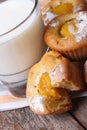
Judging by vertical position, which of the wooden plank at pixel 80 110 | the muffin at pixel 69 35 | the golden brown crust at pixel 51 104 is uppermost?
the muffin at pixel 69 35

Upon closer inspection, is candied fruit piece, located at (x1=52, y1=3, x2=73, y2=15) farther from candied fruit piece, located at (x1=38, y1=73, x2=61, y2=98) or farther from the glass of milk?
candied fruit piece, located at (x1=38, y1=73, x2=61, y2=98)

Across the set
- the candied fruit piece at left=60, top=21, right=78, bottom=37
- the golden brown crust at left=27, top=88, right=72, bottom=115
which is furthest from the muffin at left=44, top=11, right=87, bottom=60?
the golden brown crust at left=27, top=88, right=72, bottom=115

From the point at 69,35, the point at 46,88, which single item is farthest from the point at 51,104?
the point at 69,35

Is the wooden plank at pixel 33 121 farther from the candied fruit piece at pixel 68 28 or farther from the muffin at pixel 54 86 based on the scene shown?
the candied fruit piece at pixel 68 28

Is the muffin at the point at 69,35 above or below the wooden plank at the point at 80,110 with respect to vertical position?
above

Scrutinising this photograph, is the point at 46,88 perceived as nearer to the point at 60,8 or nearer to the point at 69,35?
the point at 69,35

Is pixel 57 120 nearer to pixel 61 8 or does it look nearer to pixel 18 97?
pixel 18 97

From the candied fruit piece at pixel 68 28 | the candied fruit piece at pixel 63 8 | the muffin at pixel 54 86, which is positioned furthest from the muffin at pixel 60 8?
the muffin at pixel 54 86
